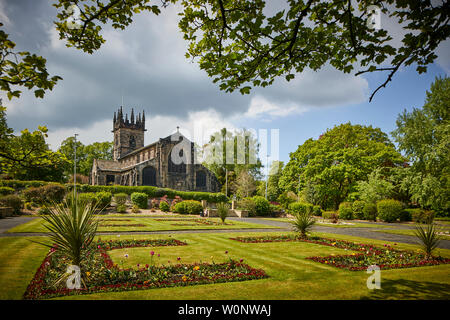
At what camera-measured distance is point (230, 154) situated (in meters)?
60.6

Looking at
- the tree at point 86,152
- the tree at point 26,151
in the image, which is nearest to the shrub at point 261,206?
the tree at point 26,151

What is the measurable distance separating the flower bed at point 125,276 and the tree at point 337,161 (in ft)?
104

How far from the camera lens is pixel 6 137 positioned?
4.29 metres

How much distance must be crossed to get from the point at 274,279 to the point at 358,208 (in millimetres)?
29577

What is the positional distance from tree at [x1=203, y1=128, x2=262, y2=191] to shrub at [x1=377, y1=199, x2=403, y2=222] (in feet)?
108

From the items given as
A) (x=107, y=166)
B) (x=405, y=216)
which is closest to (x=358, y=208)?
(x=405, y=216)

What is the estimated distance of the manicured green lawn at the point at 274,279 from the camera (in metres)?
5.11

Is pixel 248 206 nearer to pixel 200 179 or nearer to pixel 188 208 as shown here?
pixel 188 208

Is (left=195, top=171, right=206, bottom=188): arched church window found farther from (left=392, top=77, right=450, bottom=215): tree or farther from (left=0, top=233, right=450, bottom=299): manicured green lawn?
(left=0, top=233, right=450, bottom=299): manicured green lawn

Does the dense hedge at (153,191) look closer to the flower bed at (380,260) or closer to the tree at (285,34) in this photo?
the flower bed at (380,260)

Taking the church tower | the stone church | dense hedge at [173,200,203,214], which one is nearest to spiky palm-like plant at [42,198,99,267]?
dense hedge at [173,200,203,214]

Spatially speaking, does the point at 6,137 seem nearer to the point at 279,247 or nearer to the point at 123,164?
the point at 279,247
